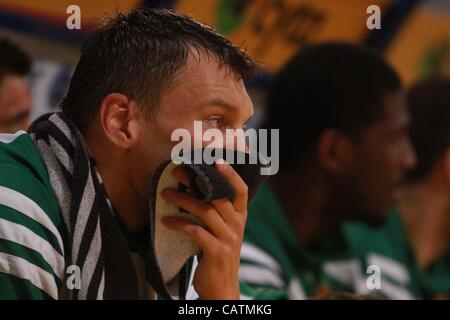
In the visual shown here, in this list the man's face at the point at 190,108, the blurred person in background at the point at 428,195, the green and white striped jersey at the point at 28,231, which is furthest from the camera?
the blurred person in background at the point at 428,195

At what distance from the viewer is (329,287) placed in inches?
83.9

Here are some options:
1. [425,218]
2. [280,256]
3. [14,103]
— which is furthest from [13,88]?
[425,218]

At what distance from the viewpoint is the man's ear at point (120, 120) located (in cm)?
125

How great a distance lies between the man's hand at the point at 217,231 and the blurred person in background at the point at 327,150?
702mm


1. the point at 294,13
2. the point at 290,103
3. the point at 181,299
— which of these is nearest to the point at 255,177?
the point at 181,299

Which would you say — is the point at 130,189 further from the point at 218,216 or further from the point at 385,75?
the point at 385,75

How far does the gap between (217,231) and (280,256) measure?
713mm

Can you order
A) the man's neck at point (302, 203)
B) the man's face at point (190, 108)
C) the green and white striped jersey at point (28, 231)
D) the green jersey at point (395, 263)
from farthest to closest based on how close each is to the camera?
1. the green jersey at point (395, 263)
2. the man's neck at point (302, 203)
3. the man's face at point (190, 108)
4. the green and white striped jersey at point (28, 231)

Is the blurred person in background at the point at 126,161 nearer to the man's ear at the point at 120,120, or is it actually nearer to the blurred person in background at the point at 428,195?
the man's ear at the point at 120,120

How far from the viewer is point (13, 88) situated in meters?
1.89

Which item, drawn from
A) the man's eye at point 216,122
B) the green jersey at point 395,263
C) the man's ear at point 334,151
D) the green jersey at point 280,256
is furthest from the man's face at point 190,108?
the green jersey at point 395,263

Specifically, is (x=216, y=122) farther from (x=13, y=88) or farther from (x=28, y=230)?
(x=13, y=88)

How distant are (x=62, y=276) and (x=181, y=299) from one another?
0.58 feet

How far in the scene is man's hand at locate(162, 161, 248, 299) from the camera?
1215 mm
